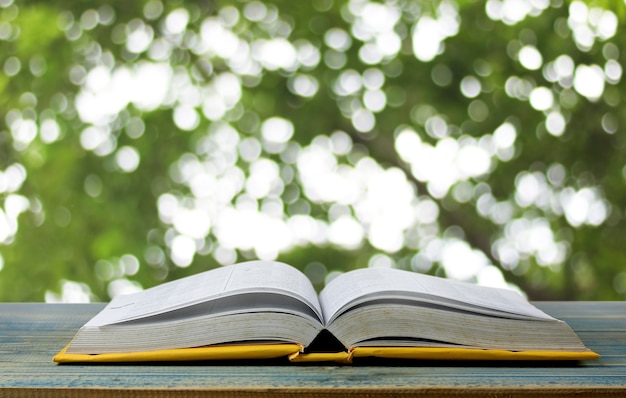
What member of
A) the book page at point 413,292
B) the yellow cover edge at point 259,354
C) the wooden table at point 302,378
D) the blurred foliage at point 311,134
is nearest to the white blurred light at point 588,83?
the blurred foliage at point 311,134

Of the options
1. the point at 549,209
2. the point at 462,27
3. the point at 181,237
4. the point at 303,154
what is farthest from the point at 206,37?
the point at 549,209

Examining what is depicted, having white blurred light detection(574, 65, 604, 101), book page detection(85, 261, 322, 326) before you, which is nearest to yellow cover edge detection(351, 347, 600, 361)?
book page detection(85, 261, 322, 326)

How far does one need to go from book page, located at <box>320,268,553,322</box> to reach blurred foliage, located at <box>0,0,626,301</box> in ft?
7.14

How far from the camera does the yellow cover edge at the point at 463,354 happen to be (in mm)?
825

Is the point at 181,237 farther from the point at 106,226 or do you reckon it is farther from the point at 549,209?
the point at 549,209

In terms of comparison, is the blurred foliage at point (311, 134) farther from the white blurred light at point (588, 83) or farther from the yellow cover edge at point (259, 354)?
the yellow cover edge at point (259, 354)

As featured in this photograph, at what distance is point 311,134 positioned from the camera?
10.9 feet

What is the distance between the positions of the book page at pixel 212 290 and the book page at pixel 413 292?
0.04 metres

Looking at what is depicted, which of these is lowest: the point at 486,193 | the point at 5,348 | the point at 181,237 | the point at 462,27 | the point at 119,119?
the point at 5,348

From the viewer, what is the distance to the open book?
831mm

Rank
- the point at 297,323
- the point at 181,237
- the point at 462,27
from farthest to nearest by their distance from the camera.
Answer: the point at 181,237 < the point at 462,27 < the point at 297,323

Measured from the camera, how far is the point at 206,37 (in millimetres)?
3467

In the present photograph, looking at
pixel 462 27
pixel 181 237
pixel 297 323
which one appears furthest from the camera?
pixel 181 237

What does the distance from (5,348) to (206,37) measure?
2.74 metres
